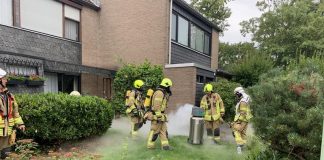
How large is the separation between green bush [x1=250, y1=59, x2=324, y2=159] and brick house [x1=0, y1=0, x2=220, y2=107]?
881 cm

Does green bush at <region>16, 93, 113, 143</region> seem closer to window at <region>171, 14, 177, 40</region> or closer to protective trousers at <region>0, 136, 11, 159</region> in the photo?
protective trousers at <region>0, 136, 11, 159</region>

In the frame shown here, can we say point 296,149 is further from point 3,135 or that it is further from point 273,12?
point 273,12

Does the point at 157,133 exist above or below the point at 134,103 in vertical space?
below

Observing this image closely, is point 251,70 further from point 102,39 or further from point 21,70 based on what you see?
point 21,70

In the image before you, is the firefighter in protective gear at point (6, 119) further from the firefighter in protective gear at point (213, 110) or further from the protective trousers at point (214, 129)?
the protective trousers at point (214, 129)

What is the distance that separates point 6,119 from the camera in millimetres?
6188

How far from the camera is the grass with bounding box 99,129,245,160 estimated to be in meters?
7.77

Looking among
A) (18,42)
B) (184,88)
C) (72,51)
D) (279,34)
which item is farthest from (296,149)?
(279,34)

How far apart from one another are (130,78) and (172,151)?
6.78 meters

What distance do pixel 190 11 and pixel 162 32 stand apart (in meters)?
2.82

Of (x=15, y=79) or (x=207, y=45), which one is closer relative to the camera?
(x=15, y=79)

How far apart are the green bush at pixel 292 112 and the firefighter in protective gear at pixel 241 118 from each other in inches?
115

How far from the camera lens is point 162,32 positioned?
51.9 feet

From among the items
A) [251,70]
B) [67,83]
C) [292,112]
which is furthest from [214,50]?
[292,112]
